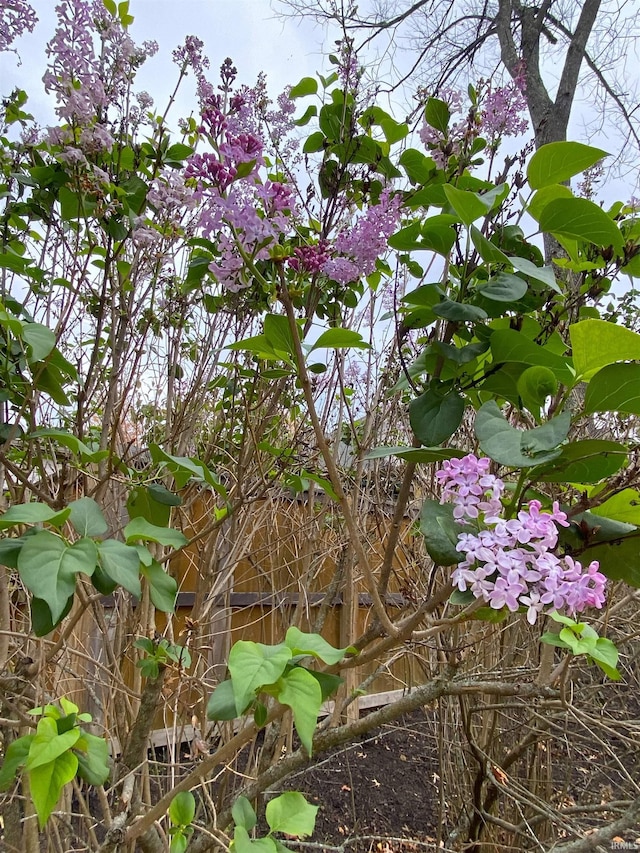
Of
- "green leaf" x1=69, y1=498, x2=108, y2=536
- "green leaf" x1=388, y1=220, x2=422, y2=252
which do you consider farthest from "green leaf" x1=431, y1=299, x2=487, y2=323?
"green leaf" x1=69, y1=498, x2=108, y2=536

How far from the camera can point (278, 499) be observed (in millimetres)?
2398

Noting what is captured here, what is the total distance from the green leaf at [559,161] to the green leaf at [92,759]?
100 cm

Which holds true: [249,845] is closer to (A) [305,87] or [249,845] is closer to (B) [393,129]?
(B) [393,129]

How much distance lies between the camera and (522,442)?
0.65 m

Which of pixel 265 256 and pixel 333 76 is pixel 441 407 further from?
pixel 333 76

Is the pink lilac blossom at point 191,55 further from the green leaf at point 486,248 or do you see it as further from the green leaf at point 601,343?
the green leaf at point 601,343

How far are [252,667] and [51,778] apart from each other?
364 mm

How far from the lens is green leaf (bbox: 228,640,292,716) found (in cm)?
55

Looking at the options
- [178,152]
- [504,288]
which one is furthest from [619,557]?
[178,152]

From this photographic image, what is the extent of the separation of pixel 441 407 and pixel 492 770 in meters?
1.61

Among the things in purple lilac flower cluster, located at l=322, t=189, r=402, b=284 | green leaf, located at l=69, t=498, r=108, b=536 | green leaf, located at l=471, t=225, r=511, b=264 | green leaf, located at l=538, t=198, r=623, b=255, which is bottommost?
green leaf, located at l=69, t=498, r=108, b=536

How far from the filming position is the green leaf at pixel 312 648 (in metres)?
0.63

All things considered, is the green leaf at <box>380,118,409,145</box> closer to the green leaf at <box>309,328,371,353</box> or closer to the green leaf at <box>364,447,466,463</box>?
the green leaf at <box>309,328,371,353</box>

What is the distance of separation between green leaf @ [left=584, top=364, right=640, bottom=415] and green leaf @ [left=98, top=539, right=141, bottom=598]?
59 cm
